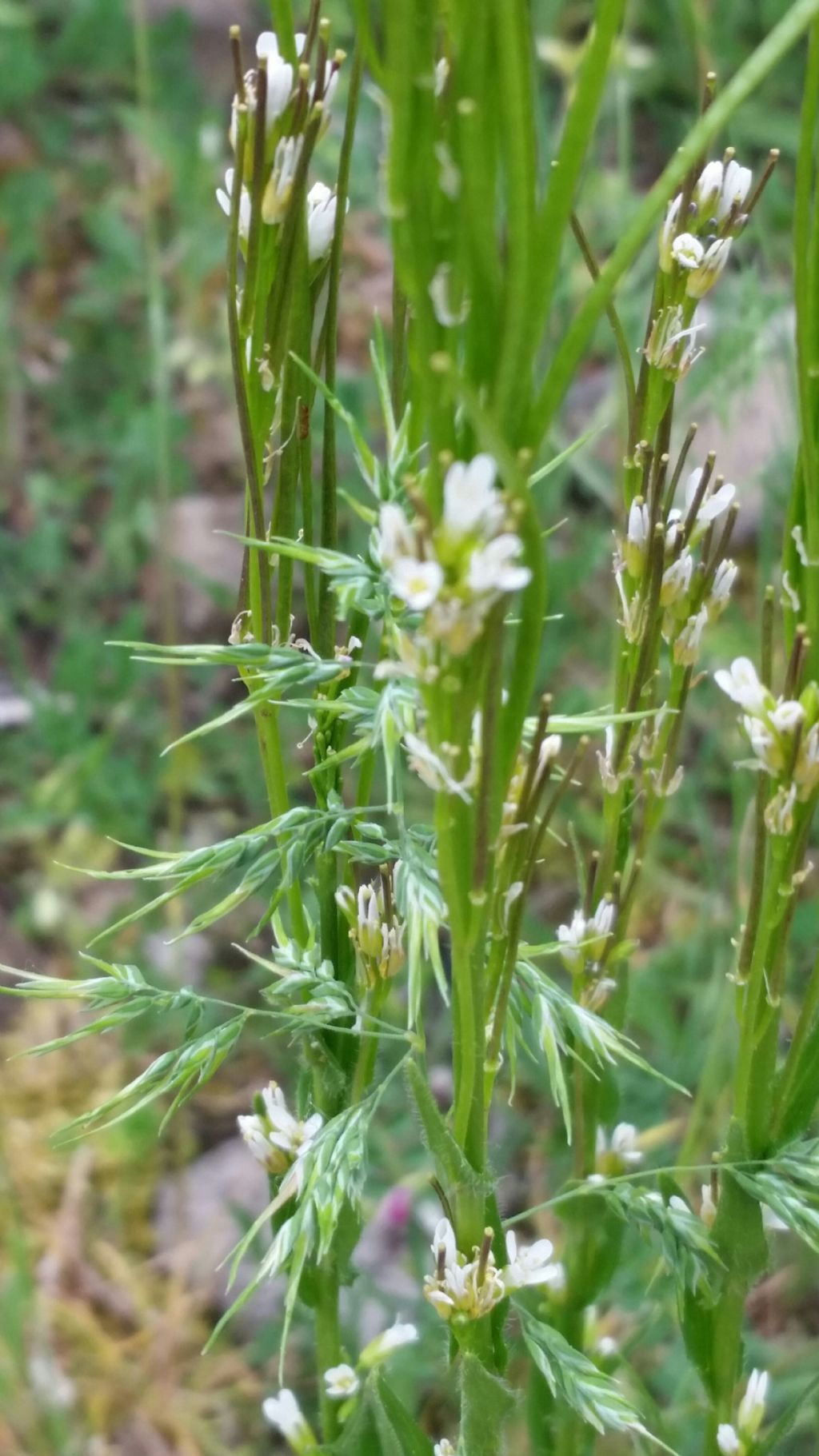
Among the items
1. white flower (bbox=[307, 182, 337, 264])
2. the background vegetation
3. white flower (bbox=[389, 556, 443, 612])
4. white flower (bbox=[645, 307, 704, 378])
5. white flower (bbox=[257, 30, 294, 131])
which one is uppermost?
white flower (bbox=[257, 30, 294, 131])

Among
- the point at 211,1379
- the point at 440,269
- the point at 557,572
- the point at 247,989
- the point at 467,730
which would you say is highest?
the point at 440,269

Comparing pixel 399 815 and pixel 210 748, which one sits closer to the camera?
pixel 399 815

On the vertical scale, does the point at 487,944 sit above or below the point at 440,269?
below

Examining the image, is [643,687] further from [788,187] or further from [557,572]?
[788,187]

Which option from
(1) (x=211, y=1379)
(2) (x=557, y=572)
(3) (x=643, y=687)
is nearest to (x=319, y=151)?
(2) (x=557, y=572)

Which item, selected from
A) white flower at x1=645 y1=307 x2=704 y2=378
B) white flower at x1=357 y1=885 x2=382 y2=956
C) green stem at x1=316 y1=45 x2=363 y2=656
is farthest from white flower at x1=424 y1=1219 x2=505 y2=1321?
white flower at x1=645 y1=307 x2=704 y2=378

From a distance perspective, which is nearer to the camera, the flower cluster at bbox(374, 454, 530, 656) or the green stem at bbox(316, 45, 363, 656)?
the flower cluster at bbox(374, 454, 530, 656)

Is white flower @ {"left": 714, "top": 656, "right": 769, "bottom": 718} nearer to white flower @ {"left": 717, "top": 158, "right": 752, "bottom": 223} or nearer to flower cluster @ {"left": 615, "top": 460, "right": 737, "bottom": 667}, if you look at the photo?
flower cluster @ {"left": 615, "top": 460, "right": 737, "bottom": 667}
